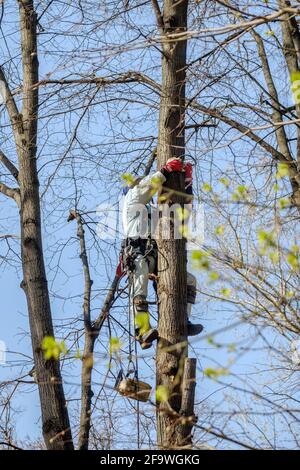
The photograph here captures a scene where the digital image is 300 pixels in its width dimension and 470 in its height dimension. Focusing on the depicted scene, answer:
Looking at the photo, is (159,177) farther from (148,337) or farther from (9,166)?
(9,166)

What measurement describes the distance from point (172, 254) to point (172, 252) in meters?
0.02

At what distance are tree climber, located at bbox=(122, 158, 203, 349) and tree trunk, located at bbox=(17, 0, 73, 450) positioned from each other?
2.57 ft

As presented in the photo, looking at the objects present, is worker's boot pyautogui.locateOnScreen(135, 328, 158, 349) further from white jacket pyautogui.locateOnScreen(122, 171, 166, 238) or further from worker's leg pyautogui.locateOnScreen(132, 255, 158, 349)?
white jacket pyautogui.locateOnScreen(122, 171, 166, 238)

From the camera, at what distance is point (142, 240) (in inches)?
367

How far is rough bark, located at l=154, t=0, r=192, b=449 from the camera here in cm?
809

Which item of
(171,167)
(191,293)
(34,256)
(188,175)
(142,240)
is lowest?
(191,293)

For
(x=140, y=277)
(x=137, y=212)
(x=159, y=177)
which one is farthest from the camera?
(x=137, y=212)

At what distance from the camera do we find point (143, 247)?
927cm

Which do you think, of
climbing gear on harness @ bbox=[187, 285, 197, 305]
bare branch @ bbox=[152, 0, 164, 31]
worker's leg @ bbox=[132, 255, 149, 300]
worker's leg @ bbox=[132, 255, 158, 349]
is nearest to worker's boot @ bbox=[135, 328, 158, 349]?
worker's leg @ bbox=[132, 255, 158, 349]

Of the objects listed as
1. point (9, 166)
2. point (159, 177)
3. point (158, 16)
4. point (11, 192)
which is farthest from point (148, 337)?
point (158, 16)

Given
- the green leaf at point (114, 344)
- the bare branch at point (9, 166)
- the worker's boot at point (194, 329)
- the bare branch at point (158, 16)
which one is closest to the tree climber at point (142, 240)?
the worker's boot at point (194, 329)

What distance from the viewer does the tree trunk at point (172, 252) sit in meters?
8.09
